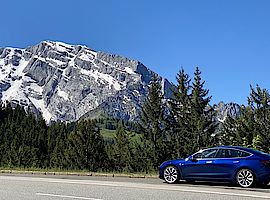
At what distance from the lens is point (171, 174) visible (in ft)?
52.2

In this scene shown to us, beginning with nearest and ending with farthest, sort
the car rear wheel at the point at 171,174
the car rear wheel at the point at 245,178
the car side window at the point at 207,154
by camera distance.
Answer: the car rear wheel at the point at 245,178 < the car side window at the point at 207,154 < the car rear wheel at the point at 171,174

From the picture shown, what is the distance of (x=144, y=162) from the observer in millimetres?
37781

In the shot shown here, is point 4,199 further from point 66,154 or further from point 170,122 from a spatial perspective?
point 66,154

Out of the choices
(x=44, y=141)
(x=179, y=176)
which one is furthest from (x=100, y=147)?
(x=44, y=141)

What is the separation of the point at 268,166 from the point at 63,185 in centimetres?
704

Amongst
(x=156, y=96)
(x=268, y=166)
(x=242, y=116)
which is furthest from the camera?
(x=242, y=116)

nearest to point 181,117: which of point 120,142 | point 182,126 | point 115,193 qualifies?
point 182,126

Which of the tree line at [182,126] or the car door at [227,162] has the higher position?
the tree line at [182,126]

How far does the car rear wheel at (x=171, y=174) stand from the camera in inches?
622

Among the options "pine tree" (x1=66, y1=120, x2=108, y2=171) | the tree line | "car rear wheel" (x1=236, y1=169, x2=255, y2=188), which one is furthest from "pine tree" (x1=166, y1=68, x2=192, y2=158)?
"car rear wheel" (x1=236, y1=169, x2=255, y2=188)

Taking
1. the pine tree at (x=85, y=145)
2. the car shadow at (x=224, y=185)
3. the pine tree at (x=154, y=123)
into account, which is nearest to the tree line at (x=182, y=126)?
the pine tree at (x=154, y=123)

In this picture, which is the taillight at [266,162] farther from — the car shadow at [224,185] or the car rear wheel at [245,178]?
the car shadow at [224,185]

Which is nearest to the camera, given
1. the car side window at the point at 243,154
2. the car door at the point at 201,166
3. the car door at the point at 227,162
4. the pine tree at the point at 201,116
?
the car door at the point at 227,162

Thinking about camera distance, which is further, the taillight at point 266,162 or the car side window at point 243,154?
the car side window at point 243,154
